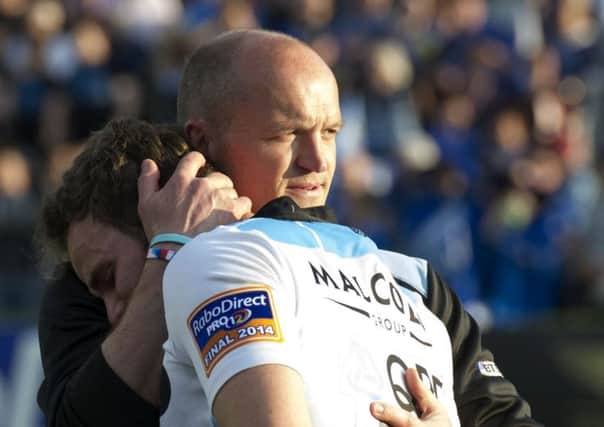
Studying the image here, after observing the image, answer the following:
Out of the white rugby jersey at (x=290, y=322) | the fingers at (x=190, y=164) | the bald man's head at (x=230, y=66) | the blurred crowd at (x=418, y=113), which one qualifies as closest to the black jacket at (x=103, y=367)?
the white rugby jersey at (x=290, y=322)

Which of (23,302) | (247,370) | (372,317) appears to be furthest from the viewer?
(23,302)

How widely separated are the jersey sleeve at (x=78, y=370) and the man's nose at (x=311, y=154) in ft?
2.13

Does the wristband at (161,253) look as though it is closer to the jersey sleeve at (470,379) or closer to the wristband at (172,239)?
the wristband at (172,239)

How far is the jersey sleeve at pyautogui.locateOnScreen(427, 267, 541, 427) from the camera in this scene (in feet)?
10.6

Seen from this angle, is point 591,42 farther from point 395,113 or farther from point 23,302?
point 23,302

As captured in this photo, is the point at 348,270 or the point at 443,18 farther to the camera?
the point at 443,18

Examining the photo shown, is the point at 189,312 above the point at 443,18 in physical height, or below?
above

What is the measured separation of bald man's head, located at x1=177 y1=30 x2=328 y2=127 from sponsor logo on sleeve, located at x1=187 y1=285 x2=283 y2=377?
3.12 ft

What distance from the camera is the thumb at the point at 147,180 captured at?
9.95 ft

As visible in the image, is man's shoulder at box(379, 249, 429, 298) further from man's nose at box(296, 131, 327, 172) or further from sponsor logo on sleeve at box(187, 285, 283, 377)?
sponsor logo on sleeve at box(187, 285, 283, 377)

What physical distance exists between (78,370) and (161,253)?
0.37 m

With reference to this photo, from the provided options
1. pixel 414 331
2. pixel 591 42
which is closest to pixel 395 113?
pixel 591 42

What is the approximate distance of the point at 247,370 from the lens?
2.48m

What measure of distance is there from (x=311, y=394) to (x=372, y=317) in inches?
10.8
